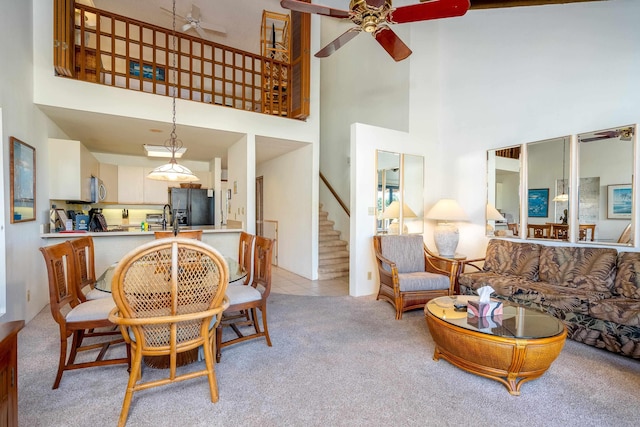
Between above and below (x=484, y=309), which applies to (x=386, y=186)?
above

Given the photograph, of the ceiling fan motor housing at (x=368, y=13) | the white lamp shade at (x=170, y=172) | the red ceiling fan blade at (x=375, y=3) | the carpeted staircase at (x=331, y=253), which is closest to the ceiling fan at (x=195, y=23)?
the white lamp shade at (x=170, y=172)

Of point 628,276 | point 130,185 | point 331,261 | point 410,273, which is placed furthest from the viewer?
point 130,185

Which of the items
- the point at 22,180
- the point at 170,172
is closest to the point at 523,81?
the point at 170,172

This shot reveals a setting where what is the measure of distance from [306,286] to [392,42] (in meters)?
3.44

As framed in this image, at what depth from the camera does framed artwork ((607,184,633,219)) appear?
3045 millimetres

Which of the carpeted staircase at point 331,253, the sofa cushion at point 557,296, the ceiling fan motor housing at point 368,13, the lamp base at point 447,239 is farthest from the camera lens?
the carpeted staircase at point 331,253

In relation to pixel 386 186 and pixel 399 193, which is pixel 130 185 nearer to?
pixel 386 186

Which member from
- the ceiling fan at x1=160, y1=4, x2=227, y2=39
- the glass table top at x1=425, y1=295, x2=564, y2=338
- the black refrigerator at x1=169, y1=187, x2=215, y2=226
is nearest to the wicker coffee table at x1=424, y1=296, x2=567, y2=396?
the glass table top at x1=425, y1=295, x2=564, y2=338

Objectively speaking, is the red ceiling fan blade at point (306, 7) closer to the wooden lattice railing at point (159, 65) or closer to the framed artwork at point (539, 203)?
the wooden lattice railing at point (159, 65)

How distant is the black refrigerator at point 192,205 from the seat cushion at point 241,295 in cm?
387

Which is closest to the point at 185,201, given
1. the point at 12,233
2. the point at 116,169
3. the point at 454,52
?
the point at 116,169

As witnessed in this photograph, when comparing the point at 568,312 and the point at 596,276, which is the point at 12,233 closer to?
the point at 568,312

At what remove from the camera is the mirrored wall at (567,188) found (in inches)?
122

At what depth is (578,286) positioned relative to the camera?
119 inches
